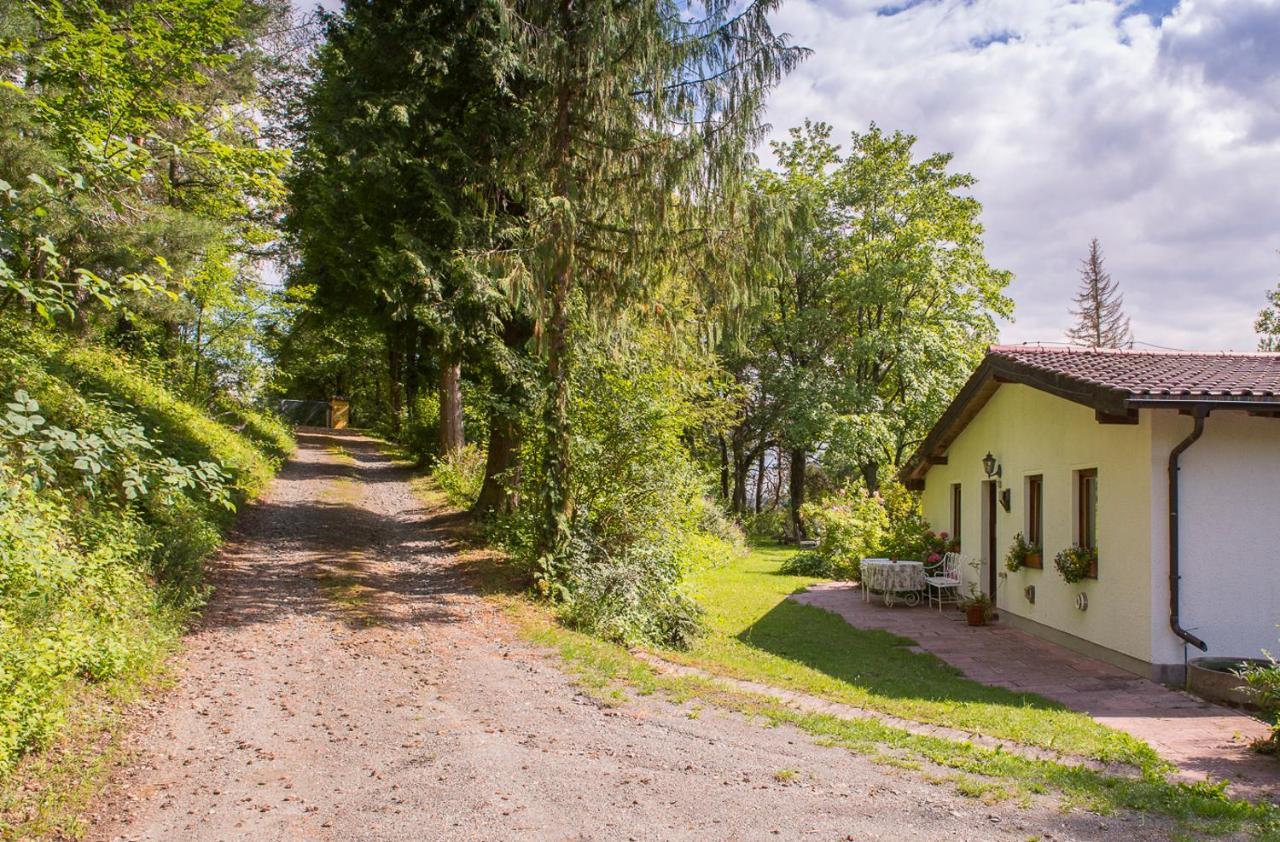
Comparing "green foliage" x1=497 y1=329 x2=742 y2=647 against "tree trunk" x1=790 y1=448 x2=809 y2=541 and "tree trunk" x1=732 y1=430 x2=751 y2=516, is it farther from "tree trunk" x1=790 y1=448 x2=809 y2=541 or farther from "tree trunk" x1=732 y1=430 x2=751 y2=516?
"tree trunk" x1=732 y1=430 x2=751 y2=516

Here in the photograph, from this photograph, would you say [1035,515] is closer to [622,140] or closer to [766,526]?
[622,140]

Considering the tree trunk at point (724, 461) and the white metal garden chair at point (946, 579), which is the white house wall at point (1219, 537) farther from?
the tree trunk at point (724, 461)

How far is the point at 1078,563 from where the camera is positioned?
9852mm

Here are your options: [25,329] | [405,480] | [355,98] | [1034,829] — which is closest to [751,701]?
[1034,829]

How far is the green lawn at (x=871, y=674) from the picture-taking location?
6.43 meters

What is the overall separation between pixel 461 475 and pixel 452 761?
13679 mm

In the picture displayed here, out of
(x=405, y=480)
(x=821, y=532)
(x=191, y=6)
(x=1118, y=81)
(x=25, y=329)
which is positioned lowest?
(x=821, y=532)

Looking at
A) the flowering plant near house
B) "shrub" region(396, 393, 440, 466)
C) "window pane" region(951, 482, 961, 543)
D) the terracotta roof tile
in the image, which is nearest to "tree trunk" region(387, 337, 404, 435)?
"shrub" region(396, 393, 440, 466)

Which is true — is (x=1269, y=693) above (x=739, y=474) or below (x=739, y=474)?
below

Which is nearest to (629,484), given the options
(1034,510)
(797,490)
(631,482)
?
(631,482)

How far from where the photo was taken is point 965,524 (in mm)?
14750

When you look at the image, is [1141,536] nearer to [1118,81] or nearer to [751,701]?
[751,701]

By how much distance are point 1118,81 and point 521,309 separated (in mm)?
8777

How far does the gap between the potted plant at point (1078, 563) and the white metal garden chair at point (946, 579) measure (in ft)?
13.7
